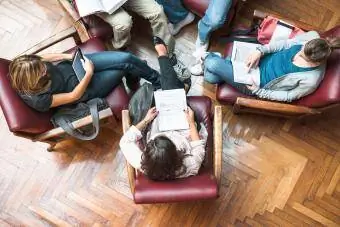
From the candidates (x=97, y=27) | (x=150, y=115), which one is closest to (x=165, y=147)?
(x=150, y=115)

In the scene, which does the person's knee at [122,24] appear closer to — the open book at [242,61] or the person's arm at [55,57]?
the person's arm at [55,57]

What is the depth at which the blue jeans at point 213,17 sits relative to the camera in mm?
2762

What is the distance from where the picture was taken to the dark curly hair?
6.61 feet

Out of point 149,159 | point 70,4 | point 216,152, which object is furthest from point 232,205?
point 70,4

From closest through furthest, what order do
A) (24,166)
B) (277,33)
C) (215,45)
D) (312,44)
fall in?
(312,44) → (277,33) → (24,166) → (215,45)

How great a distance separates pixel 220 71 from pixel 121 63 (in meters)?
0.64

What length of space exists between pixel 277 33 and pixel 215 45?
56 centimetres

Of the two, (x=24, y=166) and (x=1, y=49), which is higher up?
(x=1, y=49)

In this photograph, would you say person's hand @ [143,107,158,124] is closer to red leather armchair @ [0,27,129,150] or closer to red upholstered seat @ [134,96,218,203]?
red leather armchair @ [0,27,129,150]

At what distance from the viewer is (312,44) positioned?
2260mm

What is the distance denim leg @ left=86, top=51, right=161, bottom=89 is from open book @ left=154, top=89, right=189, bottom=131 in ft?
1.07

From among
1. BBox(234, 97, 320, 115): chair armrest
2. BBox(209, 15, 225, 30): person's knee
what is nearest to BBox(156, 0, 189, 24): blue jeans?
BBox(209, 15, 225, 30): person's knee

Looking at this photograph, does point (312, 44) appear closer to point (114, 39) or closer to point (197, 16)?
point (197, 16)

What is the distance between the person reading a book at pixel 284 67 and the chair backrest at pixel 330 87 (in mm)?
37
